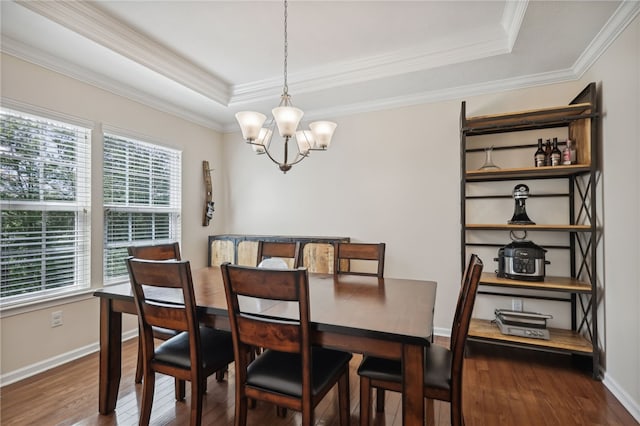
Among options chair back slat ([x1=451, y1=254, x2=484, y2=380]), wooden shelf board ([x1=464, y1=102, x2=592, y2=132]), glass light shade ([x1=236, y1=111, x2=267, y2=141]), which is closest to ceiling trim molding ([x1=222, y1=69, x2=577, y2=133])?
wooden shelf board ([x1=464, y1=102, x2=592, y2=132])

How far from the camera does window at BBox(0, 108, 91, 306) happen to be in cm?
239

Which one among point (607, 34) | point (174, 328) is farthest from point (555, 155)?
point (174, 328)

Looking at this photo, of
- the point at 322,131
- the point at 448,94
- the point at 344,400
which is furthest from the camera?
the point at 448,94

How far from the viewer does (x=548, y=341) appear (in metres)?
2.60

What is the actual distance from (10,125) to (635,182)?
438 centimetres

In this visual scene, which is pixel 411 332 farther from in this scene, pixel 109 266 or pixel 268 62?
pixel 109 266

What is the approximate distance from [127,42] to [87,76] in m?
0.62

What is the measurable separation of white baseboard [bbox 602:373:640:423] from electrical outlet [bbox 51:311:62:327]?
4.20m

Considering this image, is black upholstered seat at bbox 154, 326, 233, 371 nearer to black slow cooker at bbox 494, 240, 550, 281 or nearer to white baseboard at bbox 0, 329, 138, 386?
white baseboard at bbox 0, 329, 138, 386

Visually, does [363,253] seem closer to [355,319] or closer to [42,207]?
[355,319]

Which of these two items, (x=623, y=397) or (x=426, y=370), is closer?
(x=426, y=370)

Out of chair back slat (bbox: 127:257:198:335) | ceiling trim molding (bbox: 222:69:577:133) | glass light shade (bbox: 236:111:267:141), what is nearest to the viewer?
chair back slat (bbox: 127:257:198:335)

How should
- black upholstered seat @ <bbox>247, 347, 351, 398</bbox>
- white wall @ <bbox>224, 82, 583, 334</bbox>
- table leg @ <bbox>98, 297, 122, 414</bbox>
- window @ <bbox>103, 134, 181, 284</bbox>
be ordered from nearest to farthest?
black upholstered seat @ <bbox>247, 347, 351, 398</bbox> < table leg @ <bbox>98, 297, 122, 414</bbox> < window @ <bbox>103, 134, 181, 284</bbox> < white wall @ <bbox>224, 82, 583, 334</bbox>

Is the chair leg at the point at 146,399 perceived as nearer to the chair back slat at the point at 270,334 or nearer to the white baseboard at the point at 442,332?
the chair back slat at the point at 270,334
